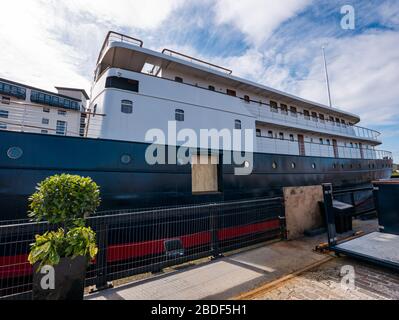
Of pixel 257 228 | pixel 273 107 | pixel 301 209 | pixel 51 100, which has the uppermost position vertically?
pixel 51 100

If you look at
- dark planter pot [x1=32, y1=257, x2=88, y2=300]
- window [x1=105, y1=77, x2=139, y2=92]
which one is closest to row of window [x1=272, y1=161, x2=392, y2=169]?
window [x1=105, y1=77, x2=139, y2=92]

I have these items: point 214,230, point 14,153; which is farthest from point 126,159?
point 214,230

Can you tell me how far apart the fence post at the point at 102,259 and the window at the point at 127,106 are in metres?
4.67

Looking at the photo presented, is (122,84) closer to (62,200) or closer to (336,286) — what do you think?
(62,200)

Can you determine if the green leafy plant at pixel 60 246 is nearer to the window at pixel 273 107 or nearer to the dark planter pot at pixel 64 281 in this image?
the dark planter pot at pixel 64 281

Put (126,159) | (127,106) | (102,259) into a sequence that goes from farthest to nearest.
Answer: (127,106)
(126,159)
(102,259)

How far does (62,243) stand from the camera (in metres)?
2.59

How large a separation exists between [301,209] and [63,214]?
6185 millimetres

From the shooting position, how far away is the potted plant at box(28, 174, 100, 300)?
2.40 m

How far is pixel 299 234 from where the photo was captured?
6.07 metres

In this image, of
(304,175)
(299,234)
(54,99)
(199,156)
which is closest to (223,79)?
(199,156)

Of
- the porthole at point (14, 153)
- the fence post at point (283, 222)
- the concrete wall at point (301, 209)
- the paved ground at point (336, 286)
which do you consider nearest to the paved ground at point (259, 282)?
the paved ground at point (336, 286)

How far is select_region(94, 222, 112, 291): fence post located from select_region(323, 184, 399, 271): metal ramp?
182 inches

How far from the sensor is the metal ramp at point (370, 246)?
3689 mm
